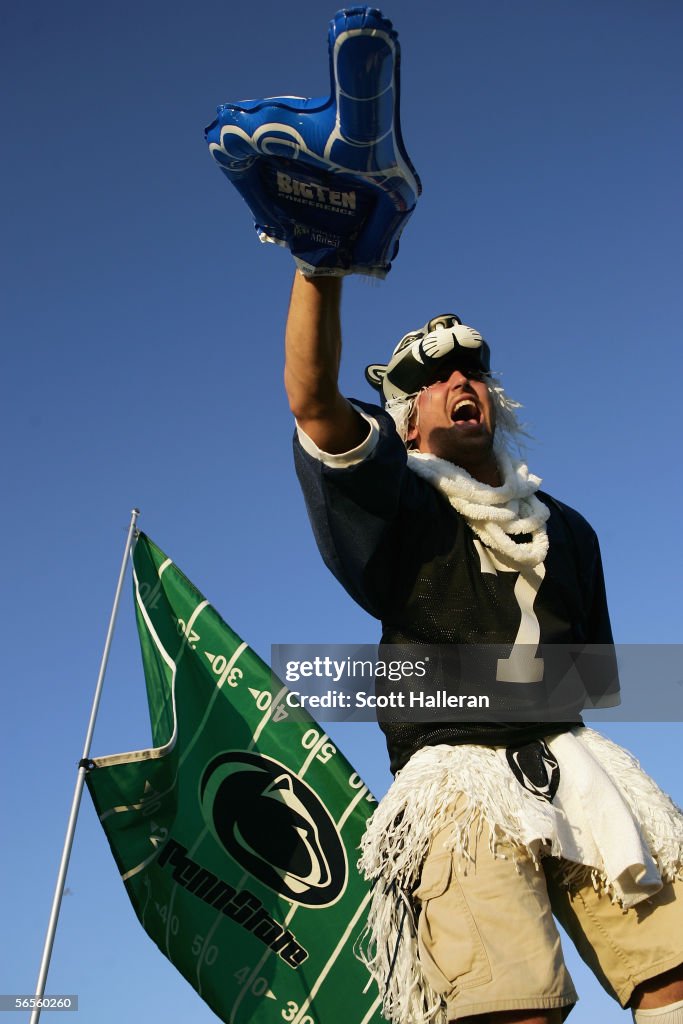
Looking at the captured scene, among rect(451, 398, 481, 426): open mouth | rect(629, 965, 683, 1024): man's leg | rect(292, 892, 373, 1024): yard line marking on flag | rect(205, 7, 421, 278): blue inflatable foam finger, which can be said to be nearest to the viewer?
rect(205, 7, 421, 278): blue inflatable foam finger

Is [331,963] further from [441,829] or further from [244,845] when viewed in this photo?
[441,829]

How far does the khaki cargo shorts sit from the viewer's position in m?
2.08

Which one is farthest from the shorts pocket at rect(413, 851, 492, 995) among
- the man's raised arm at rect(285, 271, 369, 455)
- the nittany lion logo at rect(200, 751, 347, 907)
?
the nittany lion logo at rect(200, 751, 347, 907)

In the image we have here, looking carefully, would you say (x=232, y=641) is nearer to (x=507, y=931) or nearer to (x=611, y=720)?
(x=611, y=720)

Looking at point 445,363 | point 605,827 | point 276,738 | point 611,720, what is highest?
point 445,363

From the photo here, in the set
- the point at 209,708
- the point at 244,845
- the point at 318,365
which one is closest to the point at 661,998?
the point at 318,365

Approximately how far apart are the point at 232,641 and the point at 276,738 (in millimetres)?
495

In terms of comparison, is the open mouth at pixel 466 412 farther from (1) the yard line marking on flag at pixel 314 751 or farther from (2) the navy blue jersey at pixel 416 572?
(1) the yard line marking on flag at pixel 314 751

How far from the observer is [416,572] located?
2.57m

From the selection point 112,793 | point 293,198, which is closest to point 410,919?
point 112,793

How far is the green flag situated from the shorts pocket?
4.30 feet

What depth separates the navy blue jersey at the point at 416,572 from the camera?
242cm

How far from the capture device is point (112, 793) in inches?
138

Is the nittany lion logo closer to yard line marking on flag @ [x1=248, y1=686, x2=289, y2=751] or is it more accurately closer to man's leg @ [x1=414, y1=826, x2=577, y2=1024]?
yard line marking on flag @ [x1=248, y1=686, x2=289, y2=751]
